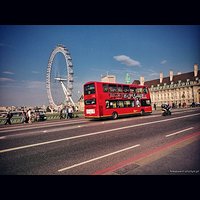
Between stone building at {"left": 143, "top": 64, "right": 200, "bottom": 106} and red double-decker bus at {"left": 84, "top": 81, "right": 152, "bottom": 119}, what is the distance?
51625 mm

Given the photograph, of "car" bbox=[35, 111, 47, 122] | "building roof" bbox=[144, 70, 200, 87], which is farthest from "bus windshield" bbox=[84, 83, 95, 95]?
"building roof" bbox=[144, 70, 200, 87]

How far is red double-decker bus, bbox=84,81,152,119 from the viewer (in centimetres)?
1683

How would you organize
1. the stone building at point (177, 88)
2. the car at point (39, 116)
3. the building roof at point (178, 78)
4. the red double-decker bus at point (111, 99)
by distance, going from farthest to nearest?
the building roof at point (178, 78) → the stone building at point (177, 88) → the car at point (39, 116) → the red double-decker bus at point (111, 99)

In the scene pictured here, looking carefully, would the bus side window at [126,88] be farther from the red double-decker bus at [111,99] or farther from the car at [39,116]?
the car at [39,116]

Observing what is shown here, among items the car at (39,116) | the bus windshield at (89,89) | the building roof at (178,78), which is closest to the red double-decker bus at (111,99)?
the bus windshield at (89,89)

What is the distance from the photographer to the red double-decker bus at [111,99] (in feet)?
55.2

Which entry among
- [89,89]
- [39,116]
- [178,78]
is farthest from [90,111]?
[178,78]

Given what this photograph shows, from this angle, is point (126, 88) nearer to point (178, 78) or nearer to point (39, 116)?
point (39, 116)

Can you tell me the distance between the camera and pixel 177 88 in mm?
79812

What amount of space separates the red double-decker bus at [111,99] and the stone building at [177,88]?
51.6 metres

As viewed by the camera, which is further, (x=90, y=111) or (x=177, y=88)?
(x=177, y=88)

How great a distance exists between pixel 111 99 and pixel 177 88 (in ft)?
245
